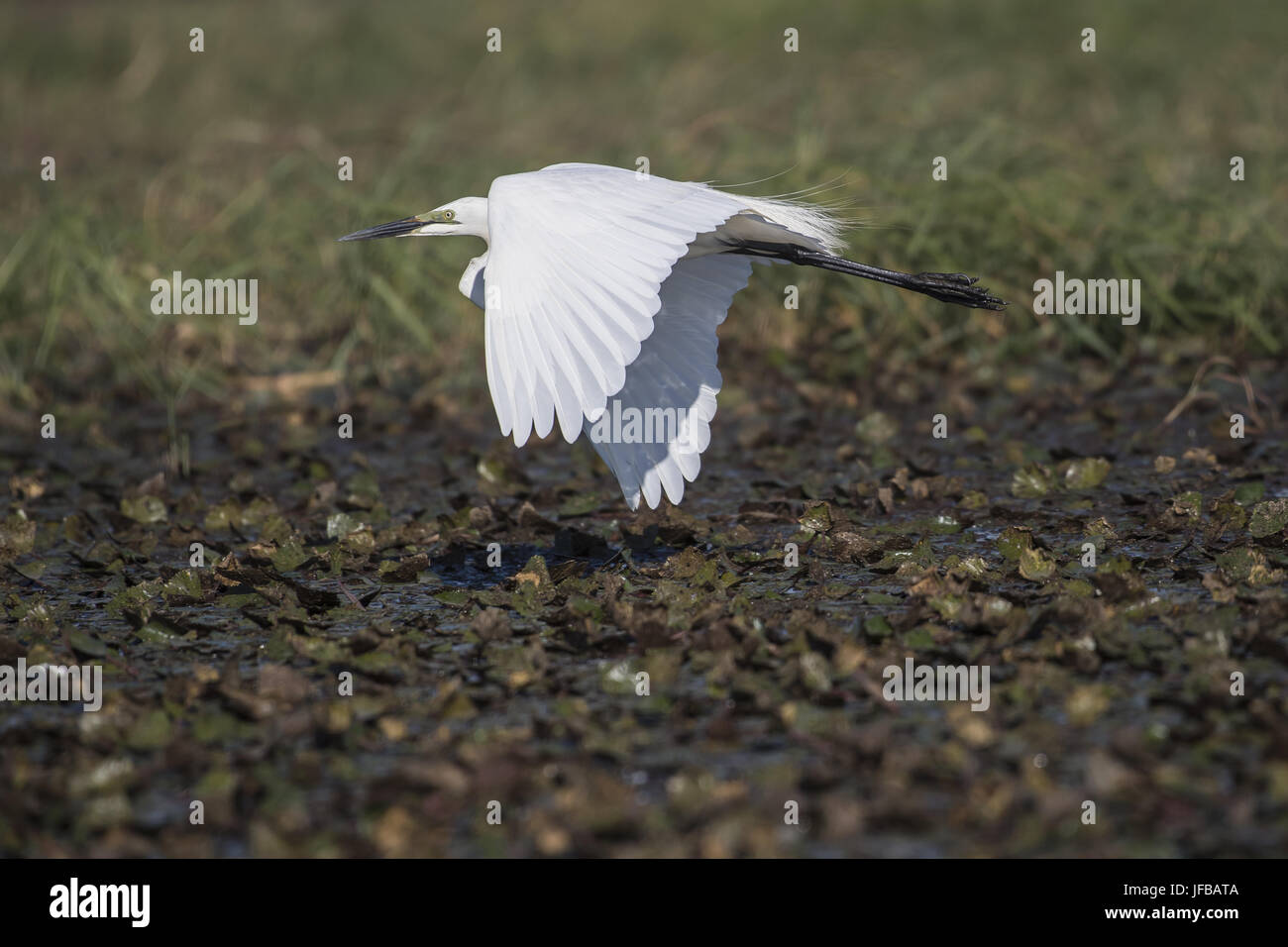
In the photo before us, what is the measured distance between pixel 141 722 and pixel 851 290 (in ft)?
13.7

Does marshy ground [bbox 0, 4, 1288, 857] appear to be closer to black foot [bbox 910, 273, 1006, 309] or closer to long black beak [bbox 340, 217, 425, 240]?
black foot [bbox 910, 273, 1006, 309]

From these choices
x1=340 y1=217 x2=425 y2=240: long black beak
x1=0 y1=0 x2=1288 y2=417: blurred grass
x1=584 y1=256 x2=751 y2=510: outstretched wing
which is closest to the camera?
x1=584 y1=256 x2=751 y2=510: outstretched wing

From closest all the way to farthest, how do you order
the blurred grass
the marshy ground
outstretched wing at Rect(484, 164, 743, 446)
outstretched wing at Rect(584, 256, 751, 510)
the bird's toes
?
the marshy ground → outstretched wing at Rect(484, 164, 743, 446) → outstretched wing at Rect(584, 256, 751, 510) → the bird's toes → the blurred grass

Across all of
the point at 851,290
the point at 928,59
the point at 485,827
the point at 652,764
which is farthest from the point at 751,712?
the point at 928,59

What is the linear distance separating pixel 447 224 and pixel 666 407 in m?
0.88

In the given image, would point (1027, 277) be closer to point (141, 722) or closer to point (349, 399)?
point (349, 399)

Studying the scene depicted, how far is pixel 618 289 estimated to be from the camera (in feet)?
11.4

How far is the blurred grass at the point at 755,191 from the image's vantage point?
6445 mm

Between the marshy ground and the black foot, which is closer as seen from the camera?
the marshy ground

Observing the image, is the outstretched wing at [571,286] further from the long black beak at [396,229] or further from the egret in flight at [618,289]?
the long black beak at [396,229]

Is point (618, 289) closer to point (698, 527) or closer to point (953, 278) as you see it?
point (698, 527)

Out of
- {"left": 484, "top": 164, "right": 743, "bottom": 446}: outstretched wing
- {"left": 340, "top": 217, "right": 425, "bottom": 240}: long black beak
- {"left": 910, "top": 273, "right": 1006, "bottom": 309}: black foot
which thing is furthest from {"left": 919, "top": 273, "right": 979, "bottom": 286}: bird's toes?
{"left": 340, "top": 217, "right": 425, "bottom": 240}: long black beak

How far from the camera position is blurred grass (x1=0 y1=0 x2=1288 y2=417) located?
6.45 metres
